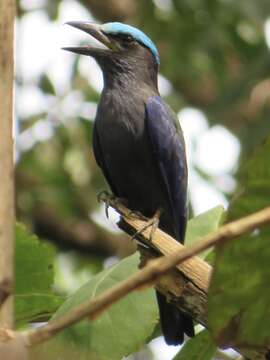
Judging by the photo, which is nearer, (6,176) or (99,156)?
(6,176)

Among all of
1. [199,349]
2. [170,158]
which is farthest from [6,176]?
[170,158]

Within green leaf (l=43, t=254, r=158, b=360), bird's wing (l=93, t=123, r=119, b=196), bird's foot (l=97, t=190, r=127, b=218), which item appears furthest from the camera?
bird's wing (l=93, t=123, r=119, b=196)

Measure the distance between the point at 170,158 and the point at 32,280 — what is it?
181cm

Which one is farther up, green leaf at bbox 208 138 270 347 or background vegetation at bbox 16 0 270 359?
green leaf at bbox 208 138 270 347

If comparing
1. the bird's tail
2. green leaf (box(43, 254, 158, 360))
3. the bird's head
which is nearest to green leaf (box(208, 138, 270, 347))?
green leaf (box(43, 254, 158, 360))

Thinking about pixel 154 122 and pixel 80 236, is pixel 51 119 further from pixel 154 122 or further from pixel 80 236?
pixel 154 122

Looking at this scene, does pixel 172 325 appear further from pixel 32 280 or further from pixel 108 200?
pixel 32 280

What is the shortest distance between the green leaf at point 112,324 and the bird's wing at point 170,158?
1.68 metres

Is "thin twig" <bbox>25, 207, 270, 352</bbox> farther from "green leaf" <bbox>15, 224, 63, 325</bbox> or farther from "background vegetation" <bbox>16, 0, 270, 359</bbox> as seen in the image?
"background vegetation" <bbox>16, 0, 270, 359</bbox>

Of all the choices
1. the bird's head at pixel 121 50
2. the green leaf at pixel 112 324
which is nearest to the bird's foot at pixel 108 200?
the bird's head at pixel 121 50

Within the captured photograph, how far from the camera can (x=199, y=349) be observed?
2.63 meters

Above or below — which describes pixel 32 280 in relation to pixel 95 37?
above

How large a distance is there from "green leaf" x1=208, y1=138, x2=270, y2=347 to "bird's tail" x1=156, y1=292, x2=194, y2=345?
1910 millimetres

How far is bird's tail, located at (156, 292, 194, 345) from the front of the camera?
375 cm
